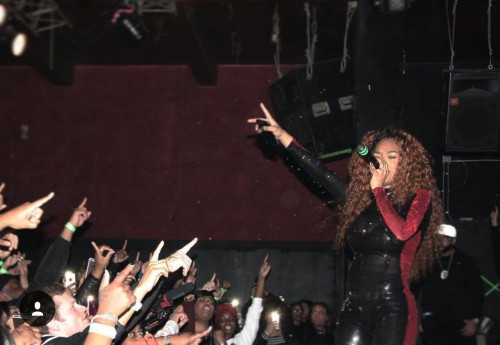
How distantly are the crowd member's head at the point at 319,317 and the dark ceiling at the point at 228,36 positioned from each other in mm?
2589

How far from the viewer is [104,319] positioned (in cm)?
227

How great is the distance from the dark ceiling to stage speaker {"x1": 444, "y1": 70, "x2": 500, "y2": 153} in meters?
0.81

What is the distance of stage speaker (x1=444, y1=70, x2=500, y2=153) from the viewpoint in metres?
5.66

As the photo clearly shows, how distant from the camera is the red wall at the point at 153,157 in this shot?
834 centimetres

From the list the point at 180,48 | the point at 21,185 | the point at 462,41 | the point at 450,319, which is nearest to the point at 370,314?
the point at 450,319

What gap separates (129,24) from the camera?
19.8ft

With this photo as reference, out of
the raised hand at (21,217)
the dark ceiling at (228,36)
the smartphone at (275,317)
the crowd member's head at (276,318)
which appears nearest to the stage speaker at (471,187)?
the dark ceiling at (228,36)

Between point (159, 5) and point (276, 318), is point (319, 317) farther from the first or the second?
point (159, 5)

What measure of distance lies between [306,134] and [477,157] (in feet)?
5.60

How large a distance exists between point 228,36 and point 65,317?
5.04 m

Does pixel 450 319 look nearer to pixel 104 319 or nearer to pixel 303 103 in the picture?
pixel 303 103

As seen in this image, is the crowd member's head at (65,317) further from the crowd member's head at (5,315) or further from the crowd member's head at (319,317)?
the crowd member's head at (319,317)

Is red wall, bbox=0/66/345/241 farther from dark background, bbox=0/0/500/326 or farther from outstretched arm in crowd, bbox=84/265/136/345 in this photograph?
outstretched arm in crowd, bbox=84/265/136/345

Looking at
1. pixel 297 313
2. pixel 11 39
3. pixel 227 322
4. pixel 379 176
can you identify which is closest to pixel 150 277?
pixel 379 176
